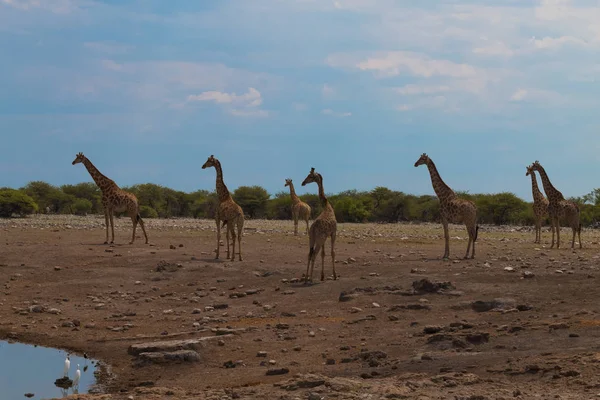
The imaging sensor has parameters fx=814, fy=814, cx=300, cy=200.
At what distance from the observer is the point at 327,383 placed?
9406 millimetres

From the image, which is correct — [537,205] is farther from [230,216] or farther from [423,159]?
[230,216]

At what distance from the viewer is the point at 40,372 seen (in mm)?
12203

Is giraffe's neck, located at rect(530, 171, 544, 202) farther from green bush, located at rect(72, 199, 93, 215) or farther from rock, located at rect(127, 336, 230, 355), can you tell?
green bush, located at rect(72, 199, 93, 215)

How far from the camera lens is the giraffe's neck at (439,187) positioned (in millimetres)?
21891

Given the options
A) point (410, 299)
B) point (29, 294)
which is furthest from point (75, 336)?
point (410, 299)

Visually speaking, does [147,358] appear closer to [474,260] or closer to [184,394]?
[184,394]

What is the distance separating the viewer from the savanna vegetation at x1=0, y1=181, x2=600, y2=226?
4522 cm

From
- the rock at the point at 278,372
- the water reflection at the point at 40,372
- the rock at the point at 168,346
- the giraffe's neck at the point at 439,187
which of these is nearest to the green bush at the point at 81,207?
the giraffe's neck at the point at 439,187

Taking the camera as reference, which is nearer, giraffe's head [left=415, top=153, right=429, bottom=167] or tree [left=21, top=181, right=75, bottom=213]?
giraffe's head [left=415, top=153, right=429, bottom=167]

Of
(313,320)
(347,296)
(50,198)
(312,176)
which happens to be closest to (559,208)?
(312,176)

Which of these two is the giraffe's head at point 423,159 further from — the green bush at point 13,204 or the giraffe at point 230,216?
the green bush at point 13,204

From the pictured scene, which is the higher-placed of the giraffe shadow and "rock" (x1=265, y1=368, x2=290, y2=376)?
the giraffe shadow

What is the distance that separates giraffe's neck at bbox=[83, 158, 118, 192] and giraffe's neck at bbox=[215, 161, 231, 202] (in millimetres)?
4075

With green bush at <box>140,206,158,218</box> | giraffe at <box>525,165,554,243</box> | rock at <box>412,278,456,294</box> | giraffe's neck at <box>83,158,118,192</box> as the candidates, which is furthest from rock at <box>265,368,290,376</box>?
green bush at <box>140,206,158,218</box>
